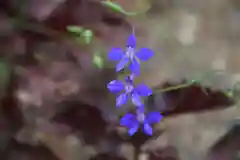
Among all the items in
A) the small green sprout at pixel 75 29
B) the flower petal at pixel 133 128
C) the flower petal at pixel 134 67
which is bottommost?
the flower petal at pixel 133 128

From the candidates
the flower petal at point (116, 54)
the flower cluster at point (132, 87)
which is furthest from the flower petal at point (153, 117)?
the flower petal at point (116, 54)

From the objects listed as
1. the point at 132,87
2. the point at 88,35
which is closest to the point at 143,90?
the point at 132,87

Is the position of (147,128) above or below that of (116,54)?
below

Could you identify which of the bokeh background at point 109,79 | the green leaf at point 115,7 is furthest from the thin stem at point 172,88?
the green leaf at point 115,7

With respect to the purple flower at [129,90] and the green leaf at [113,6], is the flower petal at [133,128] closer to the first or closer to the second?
the purple flower at [129,90]

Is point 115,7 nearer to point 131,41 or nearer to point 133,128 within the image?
point 131,41

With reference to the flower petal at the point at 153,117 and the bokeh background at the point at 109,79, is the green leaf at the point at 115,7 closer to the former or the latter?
the bokeh background at the point at 109,79

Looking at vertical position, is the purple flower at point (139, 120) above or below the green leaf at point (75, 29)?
below
